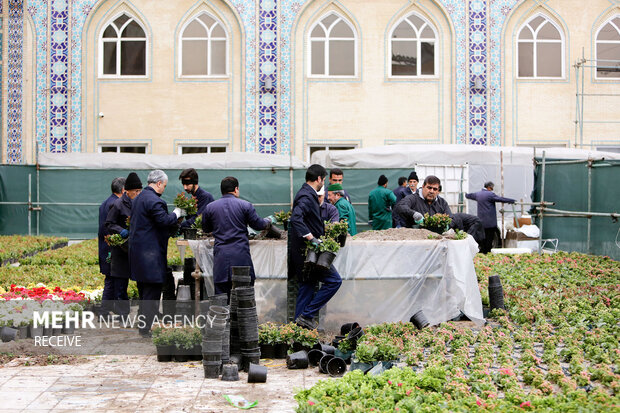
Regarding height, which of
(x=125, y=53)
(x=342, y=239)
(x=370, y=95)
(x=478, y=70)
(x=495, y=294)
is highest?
(x=125, y=53)

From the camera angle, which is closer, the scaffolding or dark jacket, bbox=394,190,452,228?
dark jacket, bbox=394,190,452,228

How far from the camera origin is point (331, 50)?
24.3 meters

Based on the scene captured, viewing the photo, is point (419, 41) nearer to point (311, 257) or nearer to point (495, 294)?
Answer: point (495, 294)

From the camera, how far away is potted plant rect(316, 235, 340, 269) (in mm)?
8805

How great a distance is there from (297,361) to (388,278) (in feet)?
7.26

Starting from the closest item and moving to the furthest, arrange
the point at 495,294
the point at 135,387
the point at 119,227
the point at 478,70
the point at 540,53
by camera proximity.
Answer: the point at 135,387
the point at 119,227
the point at 495,294
the point at 478,70
the point at 540,53

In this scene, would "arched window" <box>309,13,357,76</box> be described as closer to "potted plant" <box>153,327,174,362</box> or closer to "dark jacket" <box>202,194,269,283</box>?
"dark jacket" <box>202,194,269,283</box>

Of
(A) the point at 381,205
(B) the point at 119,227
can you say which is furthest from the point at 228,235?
(A) the point at 381,205

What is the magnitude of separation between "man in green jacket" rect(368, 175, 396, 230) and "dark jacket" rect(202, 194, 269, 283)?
6.65 m

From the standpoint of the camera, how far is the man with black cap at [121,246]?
33.5ft

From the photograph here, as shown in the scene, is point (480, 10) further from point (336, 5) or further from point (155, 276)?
point (155, 276)

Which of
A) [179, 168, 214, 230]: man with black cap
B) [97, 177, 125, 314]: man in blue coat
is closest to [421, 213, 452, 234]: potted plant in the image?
[179, 168, 214, 230]: man with black cap

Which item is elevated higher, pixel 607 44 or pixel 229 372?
pixel 607 44

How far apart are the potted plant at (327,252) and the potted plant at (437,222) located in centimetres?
212
